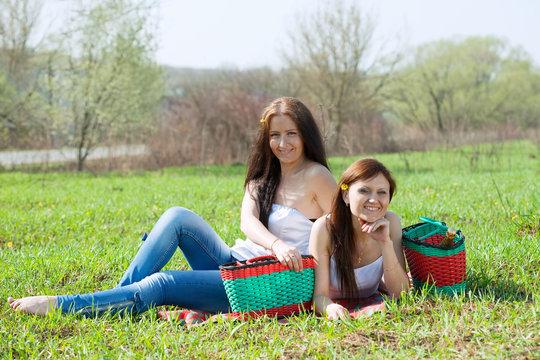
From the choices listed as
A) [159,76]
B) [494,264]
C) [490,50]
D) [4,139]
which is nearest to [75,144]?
[4,139]

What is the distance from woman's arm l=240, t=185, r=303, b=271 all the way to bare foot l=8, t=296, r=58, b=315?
3.98 ft

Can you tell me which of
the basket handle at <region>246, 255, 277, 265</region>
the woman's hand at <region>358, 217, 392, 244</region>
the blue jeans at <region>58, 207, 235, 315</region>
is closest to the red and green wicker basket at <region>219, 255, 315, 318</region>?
the basket handle at <region>246, 255, 277, 265</region>

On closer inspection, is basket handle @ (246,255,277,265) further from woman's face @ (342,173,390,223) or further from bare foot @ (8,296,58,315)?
bare foot @ (8,296,58,315)

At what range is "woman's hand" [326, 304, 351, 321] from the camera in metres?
2.70

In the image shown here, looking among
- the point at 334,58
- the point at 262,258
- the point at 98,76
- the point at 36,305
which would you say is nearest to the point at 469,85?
the point at 334,58

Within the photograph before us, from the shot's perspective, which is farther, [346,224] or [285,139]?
[285,139]

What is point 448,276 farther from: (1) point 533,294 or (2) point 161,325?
(2) point 161,325

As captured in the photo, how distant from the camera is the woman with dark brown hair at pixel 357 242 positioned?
9.21 ft

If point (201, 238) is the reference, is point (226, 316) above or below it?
below

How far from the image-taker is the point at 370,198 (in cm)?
281

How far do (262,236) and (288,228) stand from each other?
23 centimetres

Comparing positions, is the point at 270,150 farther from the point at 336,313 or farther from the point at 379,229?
the point at 336,313

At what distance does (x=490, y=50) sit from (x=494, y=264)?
1386 inches

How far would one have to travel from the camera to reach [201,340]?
8.73 feet
